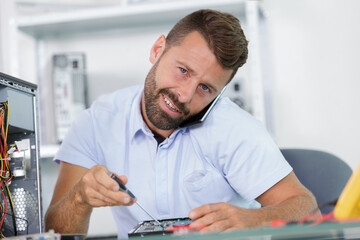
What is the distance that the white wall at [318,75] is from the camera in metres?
2.36

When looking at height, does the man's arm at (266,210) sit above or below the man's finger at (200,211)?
below

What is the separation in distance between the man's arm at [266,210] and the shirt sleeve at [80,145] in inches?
21.9

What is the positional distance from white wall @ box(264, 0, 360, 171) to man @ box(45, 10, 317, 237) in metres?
0.96

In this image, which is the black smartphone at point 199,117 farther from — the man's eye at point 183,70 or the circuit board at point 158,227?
the circuit board at point 158,227

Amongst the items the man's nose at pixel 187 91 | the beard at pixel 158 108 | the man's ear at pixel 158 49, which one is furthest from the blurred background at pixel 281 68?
the man's nose at pixel 187 91

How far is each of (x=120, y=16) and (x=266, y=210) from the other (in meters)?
1.43

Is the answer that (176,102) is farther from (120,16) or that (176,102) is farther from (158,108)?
(120,16)

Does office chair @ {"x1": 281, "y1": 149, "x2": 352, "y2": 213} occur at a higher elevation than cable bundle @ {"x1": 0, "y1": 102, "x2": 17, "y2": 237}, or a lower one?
lower

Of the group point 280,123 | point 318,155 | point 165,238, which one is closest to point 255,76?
point 280,123

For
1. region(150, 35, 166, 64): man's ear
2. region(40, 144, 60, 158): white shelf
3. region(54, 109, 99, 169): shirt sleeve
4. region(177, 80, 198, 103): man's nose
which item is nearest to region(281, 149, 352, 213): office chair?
region(177, 80, 198, 103): man's nose

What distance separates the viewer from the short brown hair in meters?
1.33

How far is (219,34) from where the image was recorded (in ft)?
4.39

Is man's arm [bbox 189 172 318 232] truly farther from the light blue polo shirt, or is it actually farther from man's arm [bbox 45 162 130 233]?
man's arm [bbox 45 162 130 233]

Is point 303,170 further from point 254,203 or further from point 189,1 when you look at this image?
point 189,1
